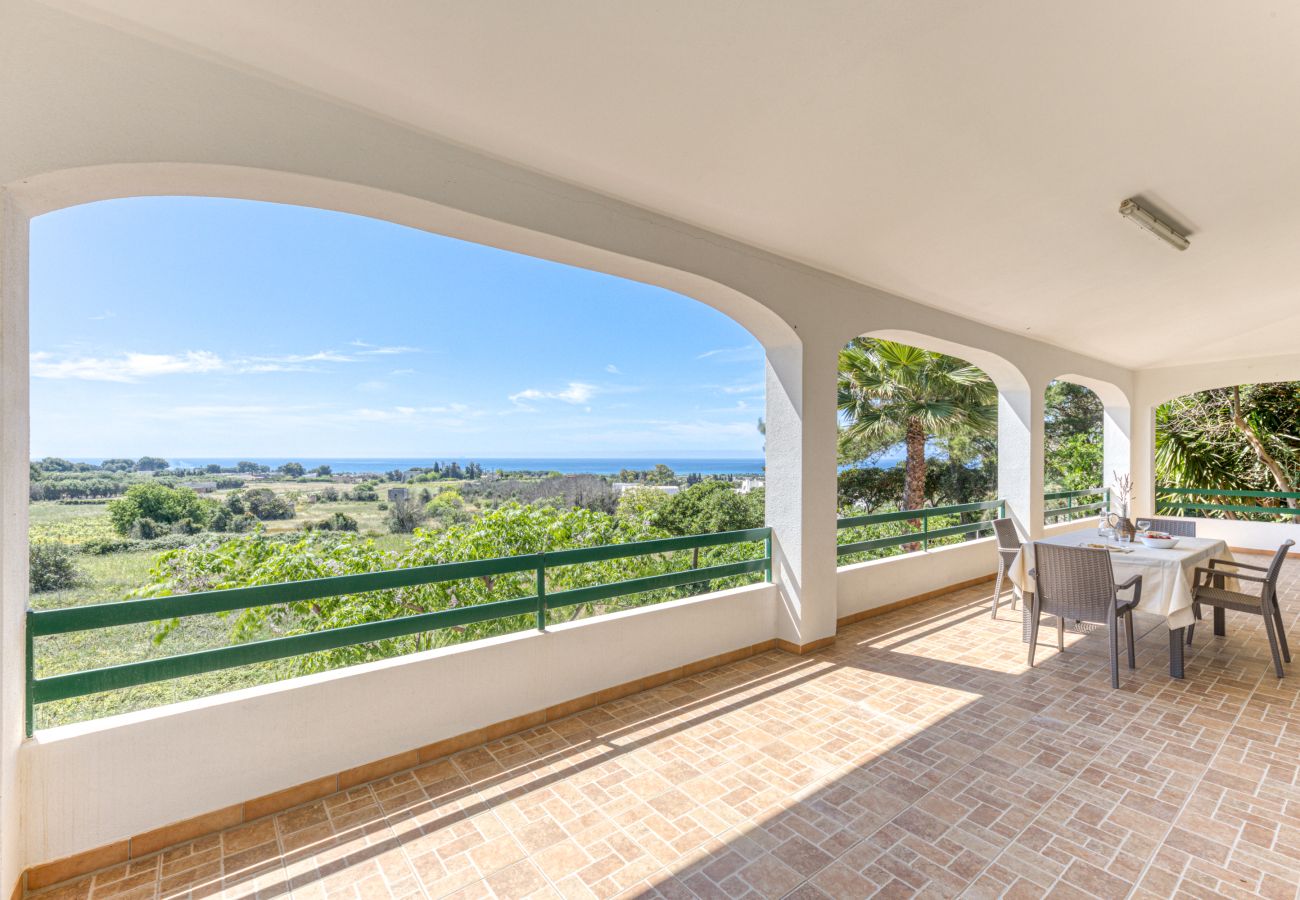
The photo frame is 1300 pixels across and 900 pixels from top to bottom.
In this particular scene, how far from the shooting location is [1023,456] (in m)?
6.37

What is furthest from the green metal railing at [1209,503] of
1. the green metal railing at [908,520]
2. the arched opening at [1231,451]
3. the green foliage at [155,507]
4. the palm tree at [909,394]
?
the green foliage at [155,507]

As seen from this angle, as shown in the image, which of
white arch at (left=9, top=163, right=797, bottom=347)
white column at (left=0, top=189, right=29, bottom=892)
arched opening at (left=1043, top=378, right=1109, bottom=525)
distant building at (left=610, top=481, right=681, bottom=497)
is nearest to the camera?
white column at (left=0, top=189, right=29, bottom=892)

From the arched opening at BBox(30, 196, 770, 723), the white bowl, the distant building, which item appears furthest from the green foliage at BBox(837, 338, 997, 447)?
the distant building

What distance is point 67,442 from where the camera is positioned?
9.24 metres

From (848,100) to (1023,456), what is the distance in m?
5.37

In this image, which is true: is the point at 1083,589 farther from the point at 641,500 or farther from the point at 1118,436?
the point at 641,500

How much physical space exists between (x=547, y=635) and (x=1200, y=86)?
4221mm

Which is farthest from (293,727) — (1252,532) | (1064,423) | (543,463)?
(543,463)

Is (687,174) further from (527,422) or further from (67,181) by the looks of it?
(527,422)

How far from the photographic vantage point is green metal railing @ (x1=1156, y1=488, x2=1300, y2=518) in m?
8.16

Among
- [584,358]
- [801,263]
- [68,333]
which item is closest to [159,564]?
[801,263]

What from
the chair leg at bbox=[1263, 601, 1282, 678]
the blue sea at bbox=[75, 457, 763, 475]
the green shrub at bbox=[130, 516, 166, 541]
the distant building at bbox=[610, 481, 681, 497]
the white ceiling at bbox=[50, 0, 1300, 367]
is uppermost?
the white ceiling at bbox=[50, 0, 1300, 367]

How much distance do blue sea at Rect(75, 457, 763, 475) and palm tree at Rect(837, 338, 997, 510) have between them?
26.5ft

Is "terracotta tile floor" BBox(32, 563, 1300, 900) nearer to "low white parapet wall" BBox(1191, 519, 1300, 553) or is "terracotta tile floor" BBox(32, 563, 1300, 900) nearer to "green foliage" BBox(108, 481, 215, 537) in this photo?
"green foliage" BBox(108, 481, 215, 537)
